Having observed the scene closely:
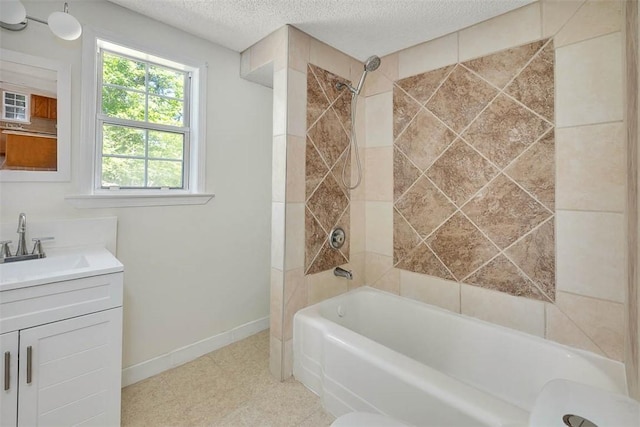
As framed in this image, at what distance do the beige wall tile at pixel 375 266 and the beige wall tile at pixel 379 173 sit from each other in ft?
1.57

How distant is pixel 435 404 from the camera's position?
119 cm

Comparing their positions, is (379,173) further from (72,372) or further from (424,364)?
(72,372)

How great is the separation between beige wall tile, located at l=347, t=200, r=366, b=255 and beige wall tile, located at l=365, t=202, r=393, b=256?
0.12 feet

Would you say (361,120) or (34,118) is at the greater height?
(361,120)

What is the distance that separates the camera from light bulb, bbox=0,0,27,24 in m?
1.39

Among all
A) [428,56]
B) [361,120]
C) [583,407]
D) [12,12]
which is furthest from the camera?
[361,120]

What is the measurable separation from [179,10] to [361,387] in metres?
2.43

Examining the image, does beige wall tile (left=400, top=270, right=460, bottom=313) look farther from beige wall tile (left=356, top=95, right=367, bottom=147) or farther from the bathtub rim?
beige wall tile (left=356, top=95, right=367, bottom=147)

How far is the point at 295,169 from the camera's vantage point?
1.97 meters

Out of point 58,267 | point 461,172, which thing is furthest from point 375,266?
point 58,267

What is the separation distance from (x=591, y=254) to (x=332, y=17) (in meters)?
2.00

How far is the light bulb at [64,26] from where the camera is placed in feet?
4.95

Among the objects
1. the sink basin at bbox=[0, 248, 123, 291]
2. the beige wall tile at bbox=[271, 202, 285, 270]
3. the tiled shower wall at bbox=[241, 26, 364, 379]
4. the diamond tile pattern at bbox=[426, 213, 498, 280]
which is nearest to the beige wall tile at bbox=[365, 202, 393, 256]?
the tiled shower wall at bbox=[241, 26, 364, 379]

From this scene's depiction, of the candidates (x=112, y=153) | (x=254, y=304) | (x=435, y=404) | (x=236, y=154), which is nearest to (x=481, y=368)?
(x=435, y=404)
